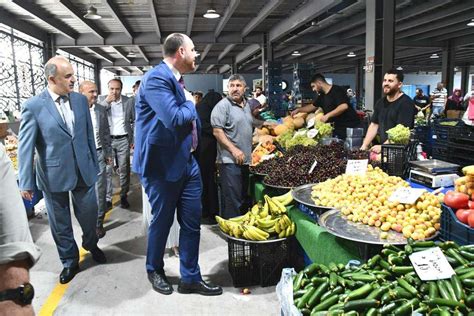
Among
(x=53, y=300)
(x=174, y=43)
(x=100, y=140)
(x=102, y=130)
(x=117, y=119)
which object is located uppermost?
(x=174, y=43)

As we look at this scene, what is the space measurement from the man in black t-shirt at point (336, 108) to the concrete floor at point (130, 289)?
213cm

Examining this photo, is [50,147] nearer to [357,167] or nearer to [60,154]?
[60,154]

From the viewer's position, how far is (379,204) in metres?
2.46

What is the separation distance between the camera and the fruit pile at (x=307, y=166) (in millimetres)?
3574

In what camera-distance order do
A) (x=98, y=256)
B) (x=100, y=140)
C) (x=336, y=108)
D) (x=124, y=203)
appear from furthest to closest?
(x=124, y=203) < (x=336, y=108) < (x=100, y=140) < (x=98, y=256)

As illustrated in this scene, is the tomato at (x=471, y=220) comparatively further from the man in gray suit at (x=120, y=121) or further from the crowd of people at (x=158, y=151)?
the man in gray suit at (x=120, y=121)

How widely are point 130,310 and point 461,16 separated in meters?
12.2

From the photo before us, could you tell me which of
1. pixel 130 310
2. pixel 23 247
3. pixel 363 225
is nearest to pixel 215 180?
pixel 130 310

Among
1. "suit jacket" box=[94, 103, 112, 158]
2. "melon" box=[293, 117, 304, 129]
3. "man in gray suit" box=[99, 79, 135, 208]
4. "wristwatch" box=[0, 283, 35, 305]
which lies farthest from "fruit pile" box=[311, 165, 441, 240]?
"man in gray suit" box=[99, 79, 135, 208]

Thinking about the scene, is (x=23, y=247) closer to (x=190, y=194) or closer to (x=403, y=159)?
(x=190, y=194)

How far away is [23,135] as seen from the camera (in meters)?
3.19

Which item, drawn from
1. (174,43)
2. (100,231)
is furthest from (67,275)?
(174,43)

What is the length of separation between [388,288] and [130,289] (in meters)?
2.31

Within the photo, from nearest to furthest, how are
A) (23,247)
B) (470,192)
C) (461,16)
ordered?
(23,247) → (470,192) → (461,16)
